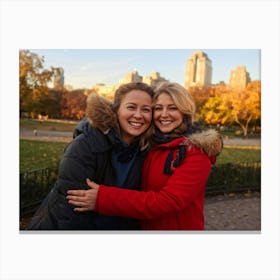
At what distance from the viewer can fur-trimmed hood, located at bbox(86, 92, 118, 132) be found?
107 inches

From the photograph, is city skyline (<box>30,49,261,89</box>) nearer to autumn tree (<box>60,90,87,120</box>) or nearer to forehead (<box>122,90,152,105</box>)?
autumn tree (<box>60,90,87,120</box>)

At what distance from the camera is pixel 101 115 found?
2734 millimetres

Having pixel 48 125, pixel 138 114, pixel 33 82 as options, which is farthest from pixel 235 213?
pixel 33 82

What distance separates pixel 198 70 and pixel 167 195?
1466mm

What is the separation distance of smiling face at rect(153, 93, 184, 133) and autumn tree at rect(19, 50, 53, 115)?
4.53 feet

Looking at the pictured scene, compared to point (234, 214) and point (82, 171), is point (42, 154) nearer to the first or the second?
point (82, 171)

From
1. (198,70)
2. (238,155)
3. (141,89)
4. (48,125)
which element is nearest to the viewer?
(141,89)

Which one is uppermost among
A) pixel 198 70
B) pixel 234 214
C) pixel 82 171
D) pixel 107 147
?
pixel 198 70

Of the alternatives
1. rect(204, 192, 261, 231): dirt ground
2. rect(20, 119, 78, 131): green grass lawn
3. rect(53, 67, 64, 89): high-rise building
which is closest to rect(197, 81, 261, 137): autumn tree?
rect(204, 192, 261, 231): dirt ground
